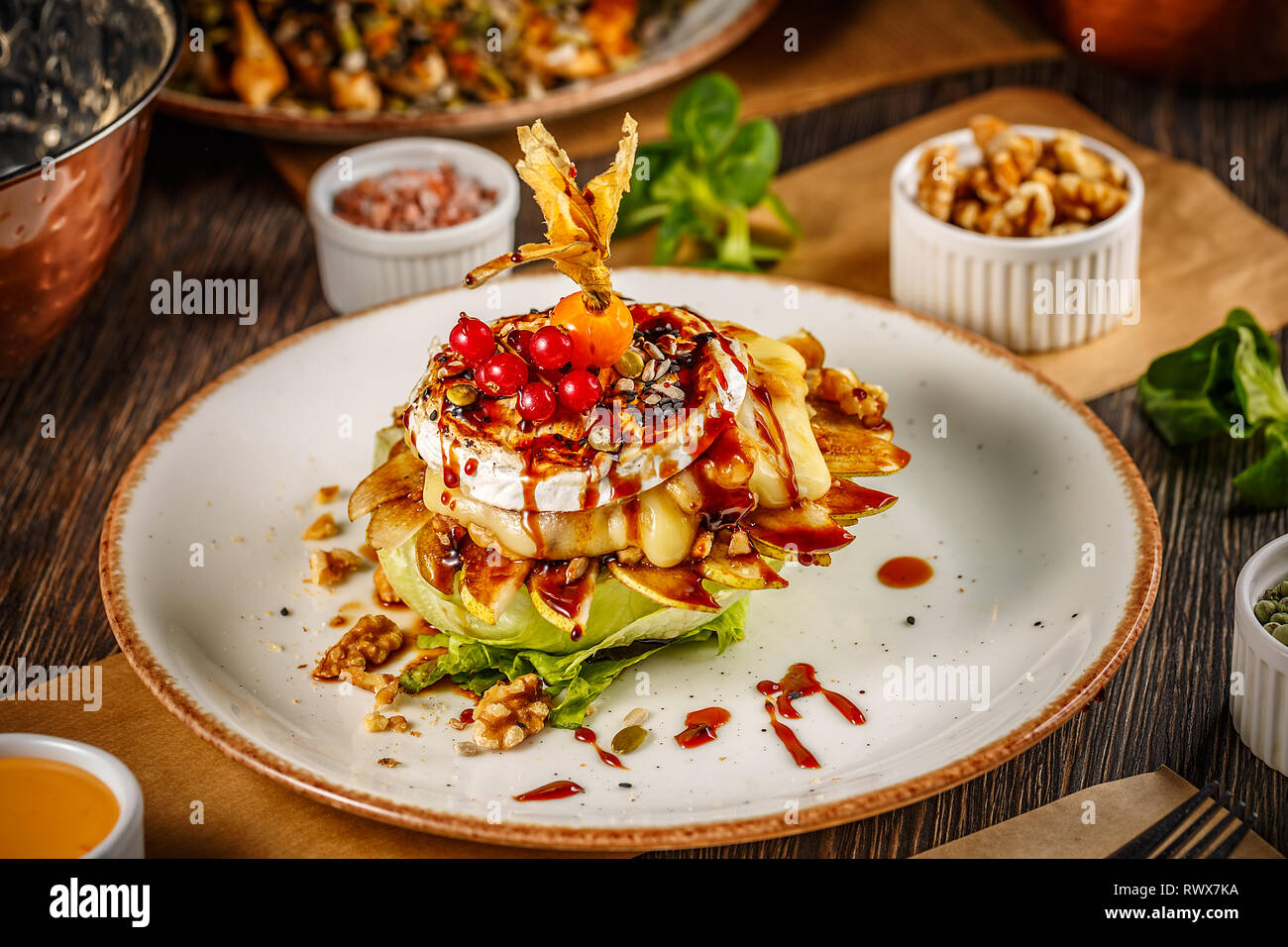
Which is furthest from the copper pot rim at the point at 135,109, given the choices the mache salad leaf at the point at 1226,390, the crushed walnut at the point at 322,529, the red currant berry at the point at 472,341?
the mache salad leaf at the point at 1226,390

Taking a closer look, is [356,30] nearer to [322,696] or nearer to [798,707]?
[322,696]

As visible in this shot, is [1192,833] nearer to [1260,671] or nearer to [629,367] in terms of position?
[1260,671]

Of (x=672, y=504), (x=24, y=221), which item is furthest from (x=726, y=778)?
(x=24, y=221)

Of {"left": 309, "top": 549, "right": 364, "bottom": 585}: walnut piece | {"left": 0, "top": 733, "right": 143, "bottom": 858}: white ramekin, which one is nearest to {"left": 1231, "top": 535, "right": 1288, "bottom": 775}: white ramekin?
{"left": 309, "top": 549, "right": 364, "bottom": 585}: walnut piece

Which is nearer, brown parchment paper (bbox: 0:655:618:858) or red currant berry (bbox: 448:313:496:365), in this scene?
brown parchment paper (bbox: 0:655:618:858)

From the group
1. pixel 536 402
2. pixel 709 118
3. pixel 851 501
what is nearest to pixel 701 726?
pixel 851 501

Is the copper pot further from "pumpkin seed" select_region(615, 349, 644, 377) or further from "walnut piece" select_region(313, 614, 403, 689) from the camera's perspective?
"pumpkin seed" select_region(615, 349, 644, 377)
